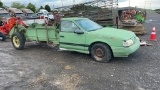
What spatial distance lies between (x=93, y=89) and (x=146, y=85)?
1.37 m

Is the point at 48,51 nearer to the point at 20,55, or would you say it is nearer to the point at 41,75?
the point at 20,55

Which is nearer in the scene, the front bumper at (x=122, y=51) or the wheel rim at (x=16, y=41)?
the front bumper at (x=122, y=51)

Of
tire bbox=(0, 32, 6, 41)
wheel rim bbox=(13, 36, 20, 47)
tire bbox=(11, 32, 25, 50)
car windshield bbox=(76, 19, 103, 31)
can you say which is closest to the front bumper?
car windshield bbox=(76, 19, 103, 31)

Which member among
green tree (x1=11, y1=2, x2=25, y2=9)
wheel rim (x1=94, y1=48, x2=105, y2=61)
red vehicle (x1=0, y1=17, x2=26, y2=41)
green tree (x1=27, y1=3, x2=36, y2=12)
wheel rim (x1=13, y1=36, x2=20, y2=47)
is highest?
green tree (x1=11, y1=2, x2=25, y2=9)

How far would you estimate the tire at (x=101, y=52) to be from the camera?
648 cm

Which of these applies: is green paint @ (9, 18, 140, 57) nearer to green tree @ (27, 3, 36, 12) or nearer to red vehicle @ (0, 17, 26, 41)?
red vehicle @ (0, 17, 26, 41)

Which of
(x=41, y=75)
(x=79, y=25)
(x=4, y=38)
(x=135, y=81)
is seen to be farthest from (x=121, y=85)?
(x=4, y=38)

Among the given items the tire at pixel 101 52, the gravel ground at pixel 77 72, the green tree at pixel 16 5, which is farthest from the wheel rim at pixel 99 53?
the green tree at pixel 16 5

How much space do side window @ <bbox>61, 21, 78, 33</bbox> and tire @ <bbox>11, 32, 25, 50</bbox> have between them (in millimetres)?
2804

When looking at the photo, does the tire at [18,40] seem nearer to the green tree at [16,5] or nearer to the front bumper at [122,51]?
the front bumper at [122,51]

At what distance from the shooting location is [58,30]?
7.65 m

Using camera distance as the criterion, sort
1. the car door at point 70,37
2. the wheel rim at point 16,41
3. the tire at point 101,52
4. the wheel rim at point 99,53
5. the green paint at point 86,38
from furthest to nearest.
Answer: the wheel rim at point 16,41
the car door at point 70,37
the wheel rim at point 99,53
the tire at point 101,52
the green paint at point 86,38

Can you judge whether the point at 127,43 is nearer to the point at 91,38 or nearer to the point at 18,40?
the point at 91,38

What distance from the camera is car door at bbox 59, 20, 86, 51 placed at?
22.8 ft
